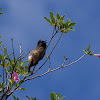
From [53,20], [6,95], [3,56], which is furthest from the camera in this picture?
[53,20]

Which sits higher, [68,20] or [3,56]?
[68,20]

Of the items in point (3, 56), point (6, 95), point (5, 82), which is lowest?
point (6, 95)

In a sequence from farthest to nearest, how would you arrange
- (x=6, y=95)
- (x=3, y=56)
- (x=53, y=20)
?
(x=53, y=20), (x=3, y=56), (x=6, y=95)

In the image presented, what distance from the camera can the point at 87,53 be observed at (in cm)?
579

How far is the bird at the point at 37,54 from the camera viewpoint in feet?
18.0

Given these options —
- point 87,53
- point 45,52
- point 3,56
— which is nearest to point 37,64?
point 45,52

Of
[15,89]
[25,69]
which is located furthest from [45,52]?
[15,89]

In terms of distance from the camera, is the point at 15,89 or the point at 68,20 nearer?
the point at 15,89

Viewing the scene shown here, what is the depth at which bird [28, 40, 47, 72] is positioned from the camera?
549 cm

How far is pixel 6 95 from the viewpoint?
488 cm

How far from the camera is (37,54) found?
555 centimetres

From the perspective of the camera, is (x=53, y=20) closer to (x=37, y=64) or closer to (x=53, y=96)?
(x=37, y=64)

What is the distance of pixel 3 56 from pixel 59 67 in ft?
4.95

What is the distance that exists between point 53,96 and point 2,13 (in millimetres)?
2721
